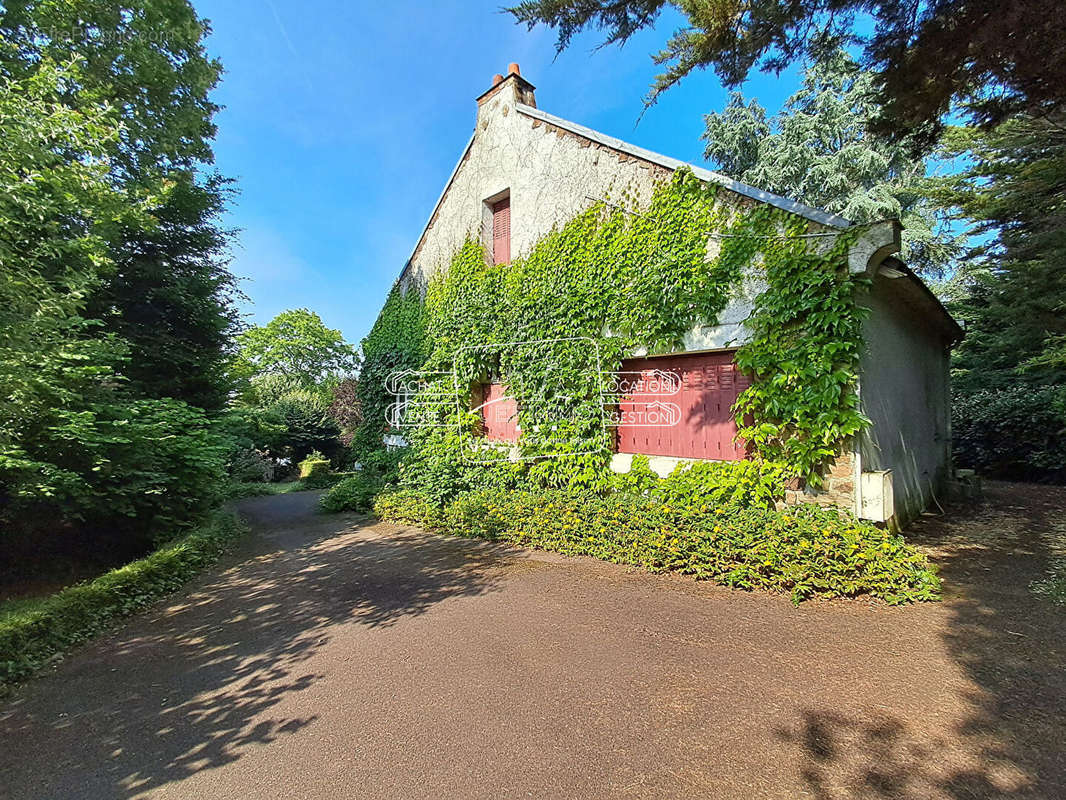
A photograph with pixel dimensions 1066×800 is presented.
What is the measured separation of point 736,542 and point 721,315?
108 inches

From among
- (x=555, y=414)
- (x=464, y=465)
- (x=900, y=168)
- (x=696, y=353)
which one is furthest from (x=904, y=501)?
(x=900, y=168)

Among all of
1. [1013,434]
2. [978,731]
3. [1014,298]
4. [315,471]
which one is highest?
[1014,298]

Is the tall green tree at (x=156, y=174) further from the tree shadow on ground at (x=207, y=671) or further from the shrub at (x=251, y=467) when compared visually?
the shrub at (x=251, y=467)

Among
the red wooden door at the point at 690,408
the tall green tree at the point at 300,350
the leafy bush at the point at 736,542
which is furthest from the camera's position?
the tall green tree at the point at 300,350

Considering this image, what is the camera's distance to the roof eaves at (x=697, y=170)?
16.1ft

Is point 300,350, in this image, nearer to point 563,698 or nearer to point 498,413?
point 498,413

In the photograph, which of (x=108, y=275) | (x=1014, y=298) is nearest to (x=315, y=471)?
(x=108, y=275)

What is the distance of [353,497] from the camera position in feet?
33.3

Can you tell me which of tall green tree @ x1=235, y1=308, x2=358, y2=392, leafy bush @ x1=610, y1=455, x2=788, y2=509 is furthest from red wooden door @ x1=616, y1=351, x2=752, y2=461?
tall green tree @ x1=235, y1=308, x2=358, y2=392

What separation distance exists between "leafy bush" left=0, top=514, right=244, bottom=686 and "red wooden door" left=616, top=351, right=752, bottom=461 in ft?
19.9

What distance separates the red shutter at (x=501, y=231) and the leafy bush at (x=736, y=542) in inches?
185

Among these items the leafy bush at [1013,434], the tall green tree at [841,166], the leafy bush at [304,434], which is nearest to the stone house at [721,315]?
the leafy bush at [1013,434]

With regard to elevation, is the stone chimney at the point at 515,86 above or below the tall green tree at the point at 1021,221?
above

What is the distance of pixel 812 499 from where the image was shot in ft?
16.2
